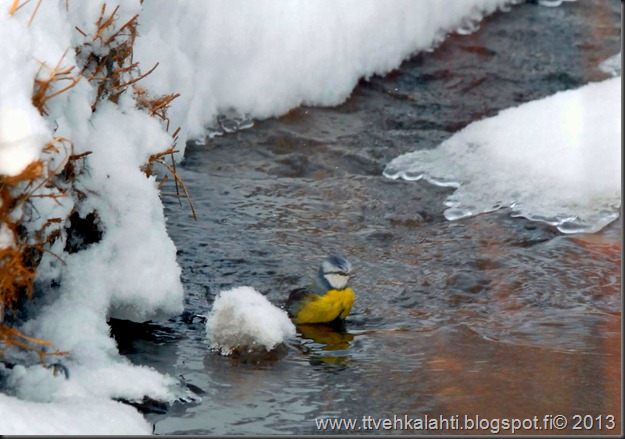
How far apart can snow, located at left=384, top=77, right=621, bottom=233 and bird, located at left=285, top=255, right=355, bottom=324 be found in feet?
5.00

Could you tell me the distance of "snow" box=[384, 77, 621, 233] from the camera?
670 cm

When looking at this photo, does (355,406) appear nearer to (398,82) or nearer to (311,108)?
(311,108)

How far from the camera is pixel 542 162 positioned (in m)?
7.17

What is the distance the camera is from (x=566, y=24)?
33.6ft

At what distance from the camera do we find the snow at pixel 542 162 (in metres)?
6.70

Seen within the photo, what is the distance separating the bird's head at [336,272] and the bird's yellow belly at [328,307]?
0.06 m

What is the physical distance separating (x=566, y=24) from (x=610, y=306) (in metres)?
5.53

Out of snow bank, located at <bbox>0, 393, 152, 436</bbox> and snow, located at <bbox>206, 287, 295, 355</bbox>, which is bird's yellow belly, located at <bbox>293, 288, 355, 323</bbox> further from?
snow bank, located at <bbox>0, 393, 152, 436</bbox>

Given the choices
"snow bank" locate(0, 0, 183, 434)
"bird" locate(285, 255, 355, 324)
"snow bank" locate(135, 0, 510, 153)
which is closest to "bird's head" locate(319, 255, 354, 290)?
"bird" locate(285, 255, 355, 324)

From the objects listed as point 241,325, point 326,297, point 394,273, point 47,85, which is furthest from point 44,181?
point 394,273

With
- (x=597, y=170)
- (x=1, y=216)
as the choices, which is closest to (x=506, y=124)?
(x=597, y=170)

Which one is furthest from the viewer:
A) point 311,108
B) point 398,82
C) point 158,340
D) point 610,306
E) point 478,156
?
point 398,82
